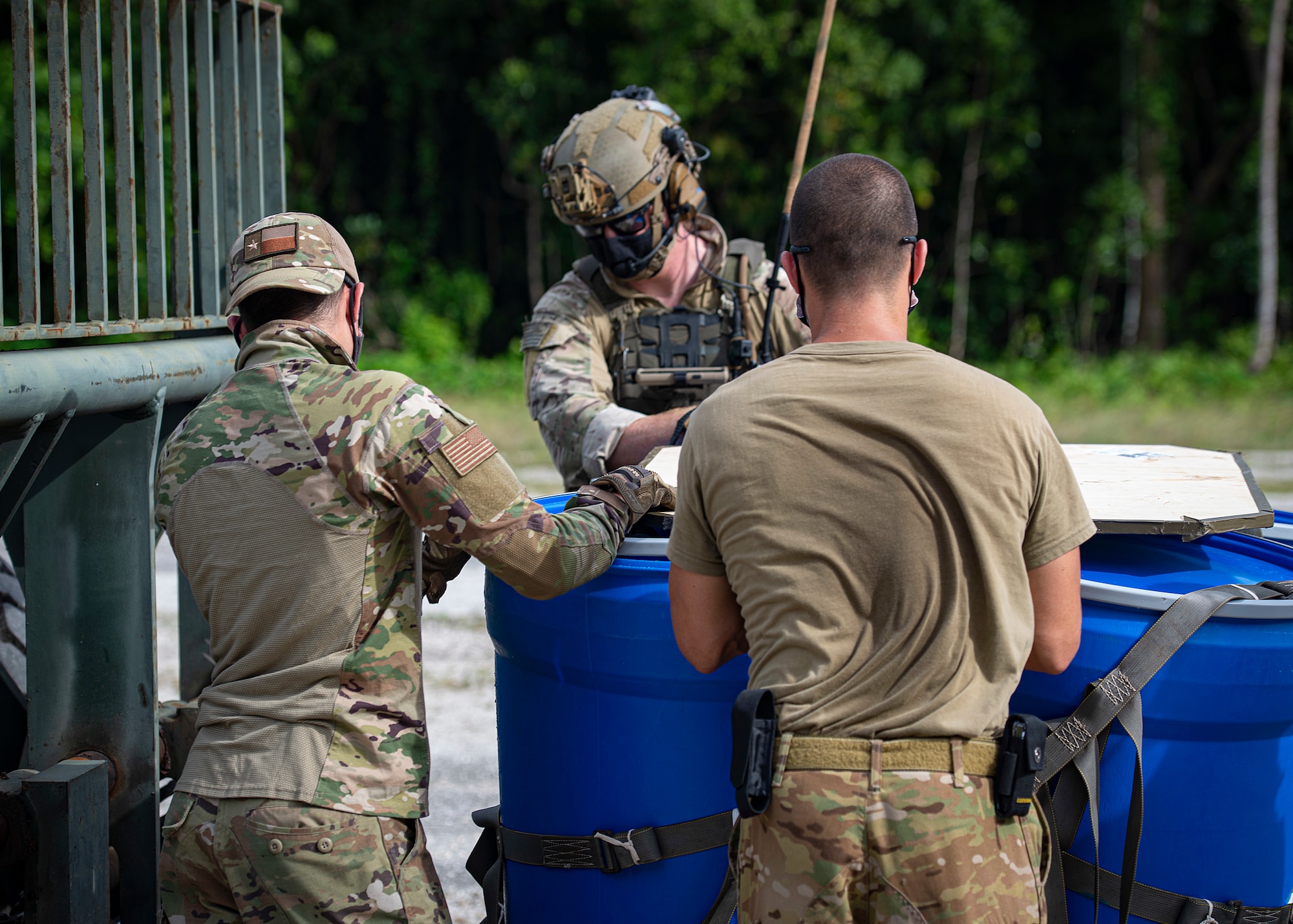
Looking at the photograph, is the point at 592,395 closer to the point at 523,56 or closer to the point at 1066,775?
the point at 1066,775

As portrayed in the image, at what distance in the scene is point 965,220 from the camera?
1688 cm

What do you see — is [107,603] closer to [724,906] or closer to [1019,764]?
[724,906]

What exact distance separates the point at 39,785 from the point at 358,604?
40.5 inches

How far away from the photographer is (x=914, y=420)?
1658mm

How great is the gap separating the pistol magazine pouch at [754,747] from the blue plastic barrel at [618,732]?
1.32ft

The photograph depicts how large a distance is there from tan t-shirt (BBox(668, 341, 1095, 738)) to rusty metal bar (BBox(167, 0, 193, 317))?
5.68ft

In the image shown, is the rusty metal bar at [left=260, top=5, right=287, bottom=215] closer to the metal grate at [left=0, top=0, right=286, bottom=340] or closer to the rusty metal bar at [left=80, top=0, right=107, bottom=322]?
the metal grate at [left=0, top=0, right=286, bottom=340]

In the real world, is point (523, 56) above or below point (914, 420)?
above

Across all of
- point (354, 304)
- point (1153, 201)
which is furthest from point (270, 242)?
point (1153, 201)

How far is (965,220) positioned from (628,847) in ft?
52.1

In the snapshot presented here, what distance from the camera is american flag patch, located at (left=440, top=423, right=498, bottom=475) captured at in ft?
6.38

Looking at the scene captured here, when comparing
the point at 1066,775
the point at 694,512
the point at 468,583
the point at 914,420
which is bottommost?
the point at 468,583

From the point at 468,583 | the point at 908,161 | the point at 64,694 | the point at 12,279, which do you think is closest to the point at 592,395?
the point at 64,694

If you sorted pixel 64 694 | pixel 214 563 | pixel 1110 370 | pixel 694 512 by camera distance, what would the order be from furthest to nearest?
1. pixel 1110 370
2. pixel 64 694
3. pixel 214 563
4. pixel 694 512
